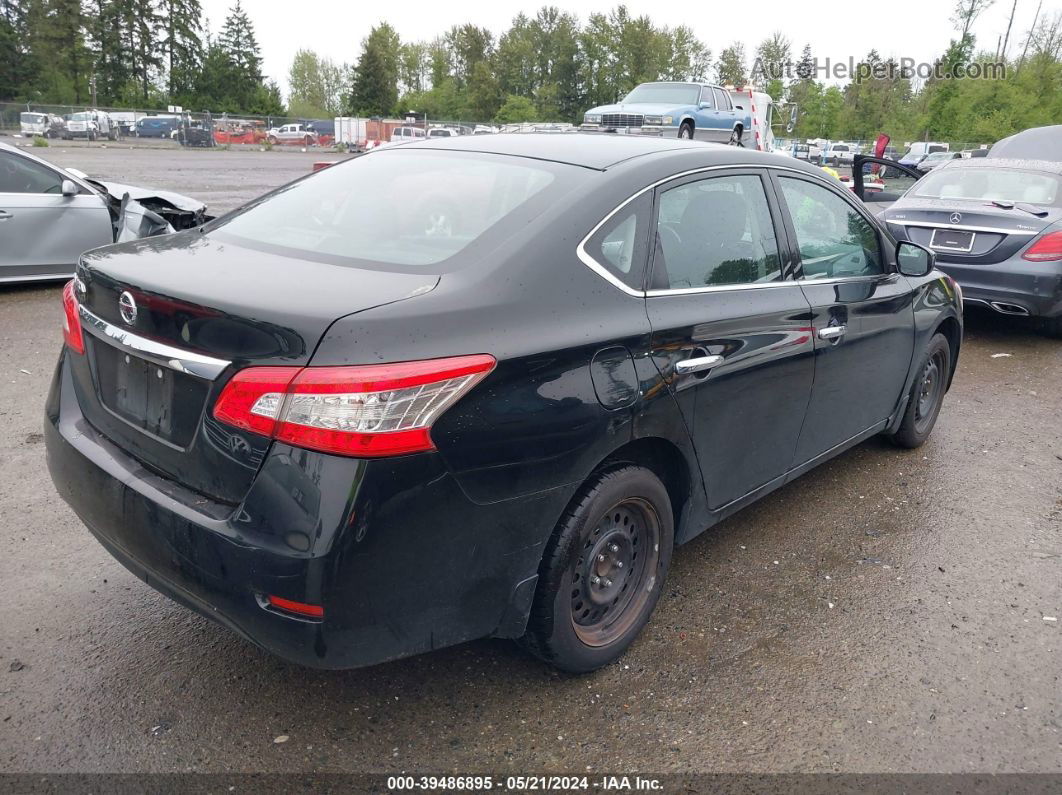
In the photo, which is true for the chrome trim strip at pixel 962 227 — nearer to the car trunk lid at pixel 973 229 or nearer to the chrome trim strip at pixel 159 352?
the car trunk lid at pixel 973 229

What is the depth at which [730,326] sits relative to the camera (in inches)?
121

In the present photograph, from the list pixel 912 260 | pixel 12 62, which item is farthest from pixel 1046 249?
pixel 12 62

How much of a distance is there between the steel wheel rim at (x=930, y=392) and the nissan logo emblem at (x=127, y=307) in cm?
416

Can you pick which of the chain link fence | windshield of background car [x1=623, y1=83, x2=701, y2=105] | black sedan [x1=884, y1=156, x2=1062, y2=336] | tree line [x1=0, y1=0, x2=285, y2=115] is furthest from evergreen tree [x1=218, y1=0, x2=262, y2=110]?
black sedan [x1=884, y1=156, x2=1062, y2=336]

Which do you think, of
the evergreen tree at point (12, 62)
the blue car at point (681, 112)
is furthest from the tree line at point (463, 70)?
the blue car at point (681, 112)

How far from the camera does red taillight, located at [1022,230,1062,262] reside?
7.41 metres

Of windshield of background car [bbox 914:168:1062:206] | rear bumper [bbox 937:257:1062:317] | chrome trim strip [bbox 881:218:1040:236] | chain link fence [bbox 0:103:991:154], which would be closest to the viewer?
rear bumper [bbox 937:257:1062:317]

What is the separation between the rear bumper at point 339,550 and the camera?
211cm

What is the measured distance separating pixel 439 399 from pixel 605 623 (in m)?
1.20

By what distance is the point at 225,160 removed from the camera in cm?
3206

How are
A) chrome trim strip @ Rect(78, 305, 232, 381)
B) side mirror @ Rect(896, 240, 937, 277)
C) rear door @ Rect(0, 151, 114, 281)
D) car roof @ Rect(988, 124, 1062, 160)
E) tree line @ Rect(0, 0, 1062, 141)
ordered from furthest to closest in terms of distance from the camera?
tree line @ Rect(0, 0, 1062, 141)
car roof @ Rect(988, 124, 1062, 160)
rear door @ Rect(0, 151, 114, 281)
side mirror @ Rect(896, 240, 937, 277)
chrome trim strip @ Rect(78, 305, 232, 381)

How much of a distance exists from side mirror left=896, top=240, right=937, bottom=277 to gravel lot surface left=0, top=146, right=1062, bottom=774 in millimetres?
1245

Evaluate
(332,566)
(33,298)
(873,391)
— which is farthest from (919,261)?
(33,298)

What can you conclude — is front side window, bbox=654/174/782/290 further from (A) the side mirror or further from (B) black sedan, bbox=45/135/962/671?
(A) the side mirror
